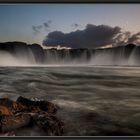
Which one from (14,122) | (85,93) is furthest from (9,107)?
(85,93)

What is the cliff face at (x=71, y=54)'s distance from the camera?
236 centimetres

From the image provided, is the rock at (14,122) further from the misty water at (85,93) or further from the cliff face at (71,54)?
the cliff face at (71,54)

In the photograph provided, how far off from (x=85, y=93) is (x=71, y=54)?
10.8 inches

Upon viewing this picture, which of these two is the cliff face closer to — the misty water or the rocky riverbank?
the misty water

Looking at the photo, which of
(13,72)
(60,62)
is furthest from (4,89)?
(60,62)

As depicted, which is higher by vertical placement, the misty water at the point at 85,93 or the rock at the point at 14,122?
the misty water at the point at 85,93

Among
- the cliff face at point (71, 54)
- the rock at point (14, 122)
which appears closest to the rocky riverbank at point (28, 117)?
the rock at point (14, 122)

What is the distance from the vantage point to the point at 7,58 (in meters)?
2.36

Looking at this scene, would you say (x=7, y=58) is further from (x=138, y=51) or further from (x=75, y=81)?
(x=138, y=51)

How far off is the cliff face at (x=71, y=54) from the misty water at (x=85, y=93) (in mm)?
51

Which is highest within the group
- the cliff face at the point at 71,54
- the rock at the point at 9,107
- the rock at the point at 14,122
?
the cliff face at the point at 71,54

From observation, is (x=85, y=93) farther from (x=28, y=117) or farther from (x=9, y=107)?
(x=9, y=107)

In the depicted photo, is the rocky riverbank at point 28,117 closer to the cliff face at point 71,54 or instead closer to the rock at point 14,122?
the rock at point 14,122

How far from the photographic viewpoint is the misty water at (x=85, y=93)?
2.26 m
